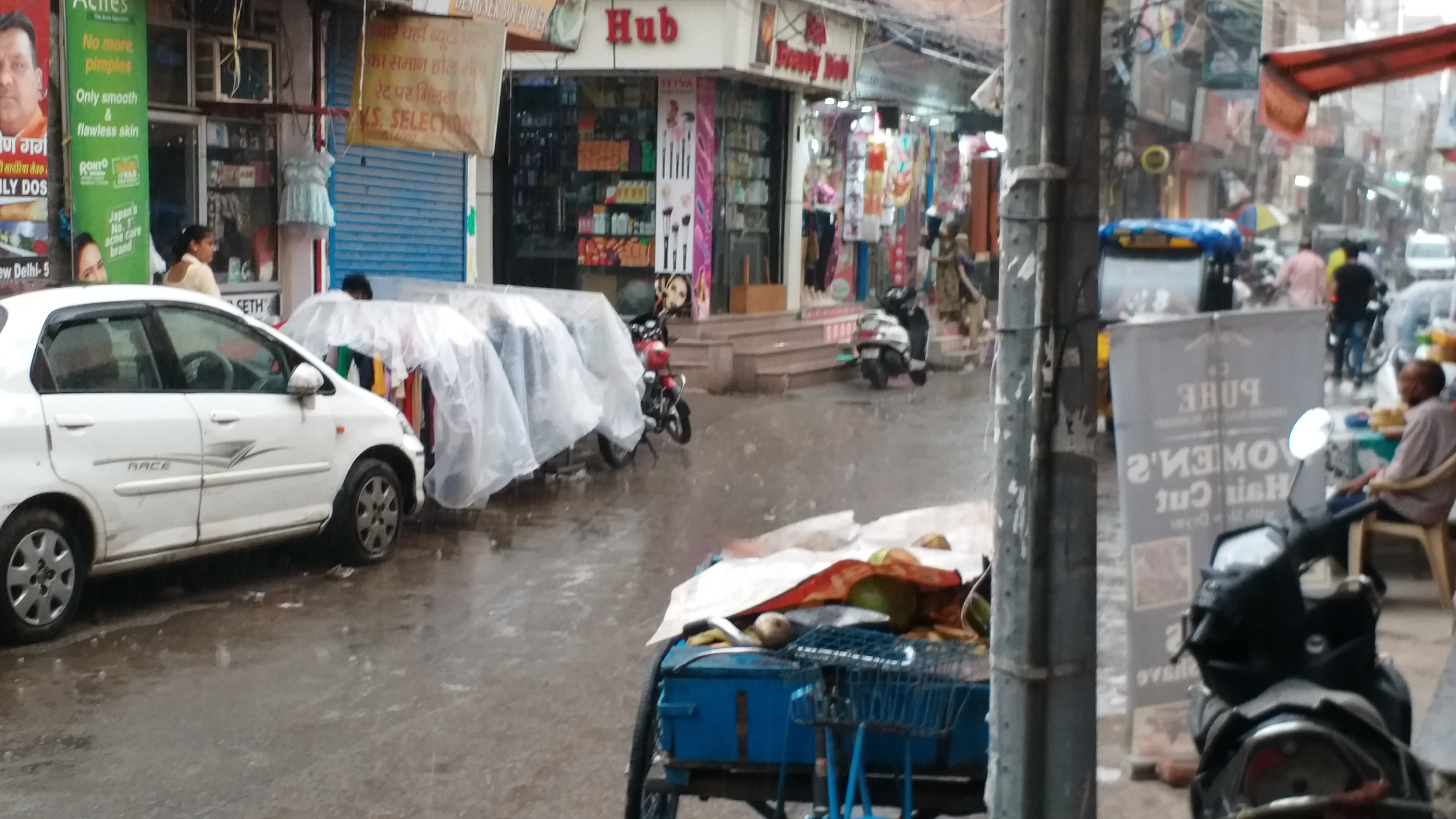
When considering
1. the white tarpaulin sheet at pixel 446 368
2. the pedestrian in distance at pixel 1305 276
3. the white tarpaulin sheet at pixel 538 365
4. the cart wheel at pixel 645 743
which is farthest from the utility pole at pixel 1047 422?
the pedestrian in distance at pixel 1305 276

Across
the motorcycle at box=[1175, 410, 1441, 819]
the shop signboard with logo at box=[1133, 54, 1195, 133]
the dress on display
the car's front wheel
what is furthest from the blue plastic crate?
the shop signboard with logo at box=[1133, 54, 1195, 133]

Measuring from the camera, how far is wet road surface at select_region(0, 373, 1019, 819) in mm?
5574

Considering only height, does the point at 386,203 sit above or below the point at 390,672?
above

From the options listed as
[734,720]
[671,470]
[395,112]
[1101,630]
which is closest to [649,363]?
[671,470]

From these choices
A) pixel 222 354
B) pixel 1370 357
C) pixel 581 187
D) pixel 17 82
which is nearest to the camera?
pixel 222 354

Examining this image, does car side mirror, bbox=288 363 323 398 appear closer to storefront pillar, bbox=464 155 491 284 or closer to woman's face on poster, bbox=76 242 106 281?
woman's face on poster, bbox=76 242 106 281

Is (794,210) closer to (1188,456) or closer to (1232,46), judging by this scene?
(1188,456)

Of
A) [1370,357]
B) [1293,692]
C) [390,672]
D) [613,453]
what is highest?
[1293,692]

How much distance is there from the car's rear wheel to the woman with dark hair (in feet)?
14.6

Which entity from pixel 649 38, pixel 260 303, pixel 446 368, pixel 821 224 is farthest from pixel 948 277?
pixel 446 368

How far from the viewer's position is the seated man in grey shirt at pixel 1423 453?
8.38 metres

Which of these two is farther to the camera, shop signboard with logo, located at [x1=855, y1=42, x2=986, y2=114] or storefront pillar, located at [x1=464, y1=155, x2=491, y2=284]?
shop signboard with logo, located at [x1=855, y1=42, x2=986, y2=114]

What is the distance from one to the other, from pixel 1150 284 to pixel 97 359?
1177 cm

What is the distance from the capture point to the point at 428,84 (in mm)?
14086
